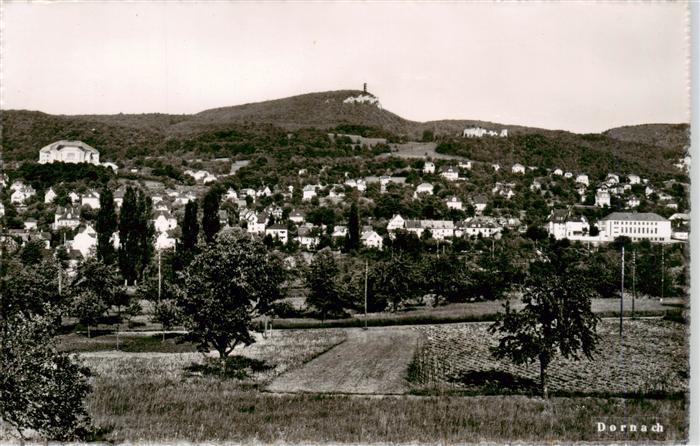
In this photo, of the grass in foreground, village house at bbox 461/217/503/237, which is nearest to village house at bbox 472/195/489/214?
village house at bbox 461/217/503/237

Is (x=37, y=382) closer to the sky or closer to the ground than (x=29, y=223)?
closer to the ground

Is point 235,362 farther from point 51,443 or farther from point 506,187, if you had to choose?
point 506,187

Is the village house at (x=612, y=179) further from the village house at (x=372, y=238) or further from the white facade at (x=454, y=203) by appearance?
the village house at (x=372, y=238)

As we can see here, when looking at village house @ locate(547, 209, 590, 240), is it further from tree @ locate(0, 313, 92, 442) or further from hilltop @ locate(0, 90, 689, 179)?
tree @ locate(0, 313, 92, 442)

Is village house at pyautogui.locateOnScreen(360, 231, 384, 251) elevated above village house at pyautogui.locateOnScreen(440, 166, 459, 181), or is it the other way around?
village house at pyautogui.locateOnScreen(440, 166, 459, 181)

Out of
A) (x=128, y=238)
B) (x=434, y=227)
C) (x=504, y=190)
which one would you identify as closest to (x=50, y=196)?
(x=128, y=238)

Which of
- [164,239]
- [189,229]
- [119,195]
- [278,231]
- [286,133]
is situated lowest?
[164,239]

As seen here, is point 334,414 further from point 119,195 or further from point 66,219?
point 119,195
